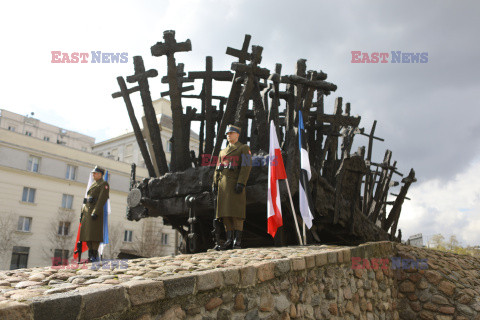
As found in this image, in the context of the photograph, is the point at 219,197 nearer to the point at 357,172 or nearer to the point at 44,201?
the point at 357,172

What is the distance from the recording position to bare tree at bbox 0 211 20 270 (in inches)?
1010

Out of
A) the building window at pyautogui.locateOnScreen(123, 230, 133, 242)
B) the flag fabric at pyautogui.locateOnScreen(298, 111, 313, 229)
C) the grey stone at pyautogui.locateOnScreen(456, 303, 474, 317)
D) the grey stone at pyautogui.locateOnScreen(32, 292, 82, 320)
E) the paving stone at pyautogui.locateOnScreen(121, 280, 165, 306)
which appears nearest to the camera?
the grey stone at pyautogui.locateOnScreen(32, 292, 82, 320)

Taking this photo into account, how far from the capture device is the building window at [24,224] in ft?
90.6

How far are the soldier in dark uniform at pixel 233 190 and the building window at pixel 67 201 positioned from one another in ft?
84.1

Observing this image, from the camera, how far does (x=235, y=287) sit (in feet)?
13.1

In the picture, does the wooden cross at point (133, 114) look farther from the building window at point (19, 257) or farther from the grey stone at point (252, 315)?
the building window at point (19, 257)

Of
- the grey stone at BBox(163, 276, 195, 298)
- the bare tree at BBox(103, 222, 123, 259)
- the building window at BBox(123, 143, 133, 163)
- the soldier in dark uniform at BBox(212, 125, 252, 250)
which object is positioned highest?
the building window at BBox(123, 143, 133, 163)

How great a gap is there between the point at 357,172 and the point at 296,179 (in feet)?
9.47

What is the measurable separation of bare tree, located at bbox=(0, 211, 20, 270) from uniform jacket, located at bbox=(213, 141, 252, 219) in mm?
23171

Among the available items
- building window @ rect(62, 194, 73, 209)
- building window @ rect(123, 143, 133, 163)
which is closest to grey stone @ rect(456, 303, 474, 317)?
building window @ rect(62, 194, 73, 209)

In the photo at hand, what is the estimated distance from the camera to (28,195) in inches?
1115

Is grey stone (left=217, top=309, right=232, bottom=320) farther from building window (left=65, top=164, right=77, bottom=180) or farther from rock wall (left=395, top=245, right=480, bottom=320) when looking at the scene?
building window (left=65, top=164, right=77, bottom=180)

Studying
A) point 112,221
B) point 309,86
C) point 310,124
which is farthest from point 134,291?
point 112,221

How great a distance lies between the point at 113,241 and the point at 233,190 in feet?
84.5
